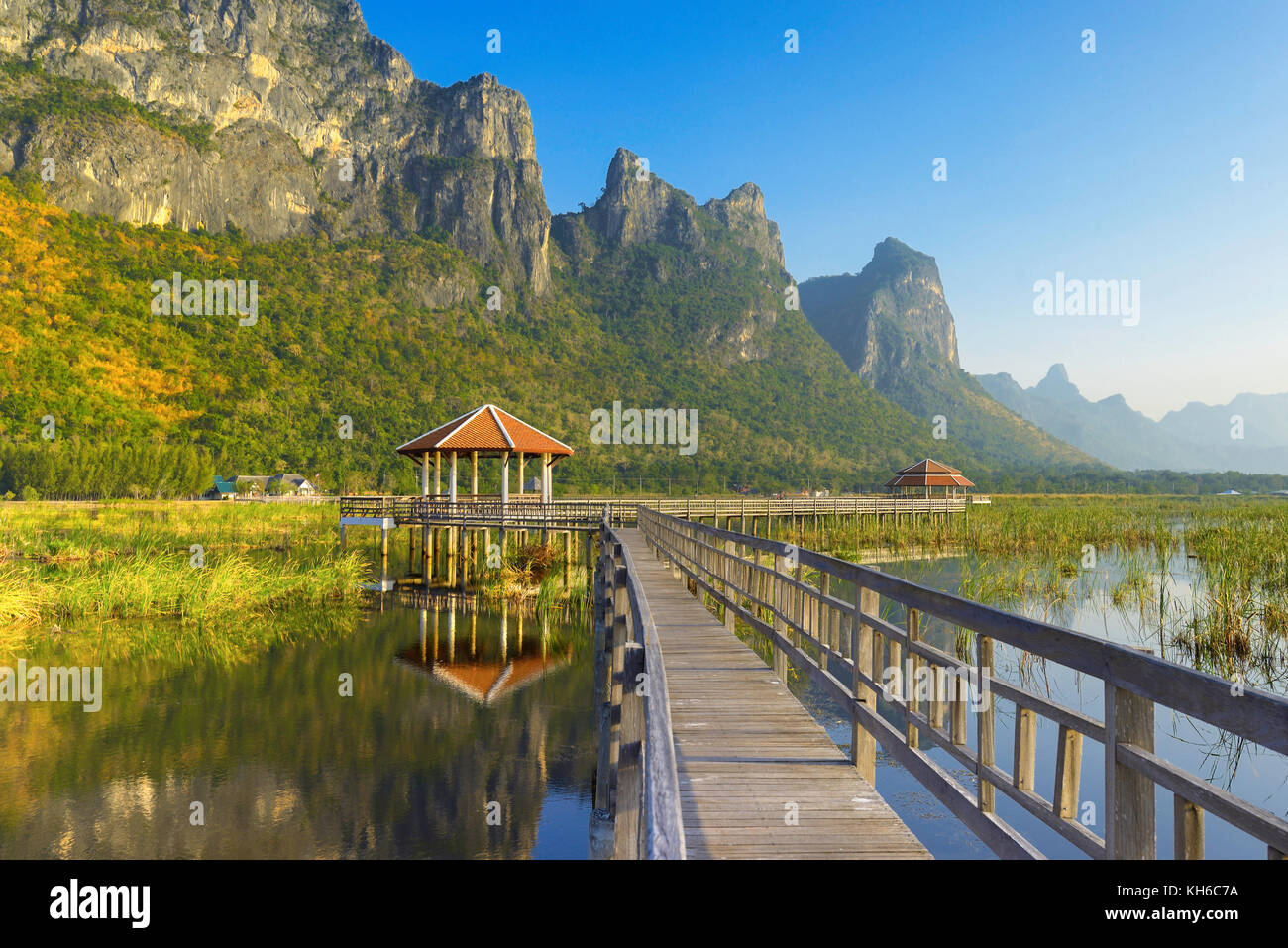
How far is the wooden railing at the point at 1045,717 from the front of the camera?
6.15ft

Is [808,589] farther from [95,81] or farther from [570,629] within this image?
[95,81]

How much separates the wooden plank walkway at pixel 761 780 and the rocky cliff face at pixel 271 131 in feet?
343

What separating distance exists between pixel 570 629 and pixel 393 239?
321 feet

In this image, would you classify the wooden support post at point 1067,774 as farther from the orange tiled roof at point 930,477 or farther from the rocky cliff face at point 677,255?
the rocky cliff face at point 677,255

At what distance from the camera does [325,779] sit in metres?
11.7

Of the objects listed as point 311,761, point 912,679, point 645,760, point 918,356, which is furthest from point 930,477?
point 918,356

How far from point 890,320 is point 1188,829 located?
618 feet

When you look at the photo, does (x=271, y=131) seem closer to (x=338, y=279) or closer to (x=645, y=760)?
(x=338, y=279)

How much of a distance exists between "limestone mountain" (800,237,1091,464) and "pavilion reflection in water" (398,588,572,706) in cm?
12569

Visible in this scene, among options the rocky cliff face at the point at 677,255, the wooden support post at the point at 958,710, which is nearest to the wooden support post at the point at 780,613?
the wooden support post at the point at 958,710

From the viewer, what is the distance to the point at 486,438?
2981 cm
